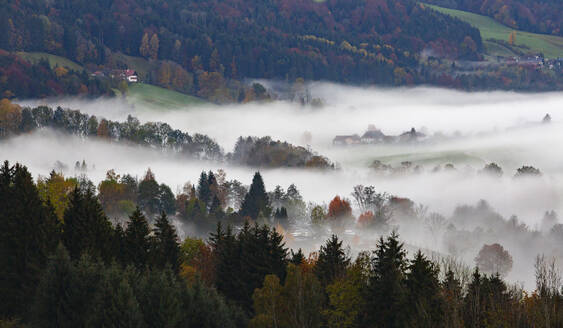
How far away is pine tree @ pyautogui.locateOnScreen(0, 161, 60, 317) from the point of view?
46.0m

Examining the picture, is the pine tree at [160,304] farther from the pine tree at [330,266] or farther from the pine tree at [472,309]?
the pine tree at [472,309]

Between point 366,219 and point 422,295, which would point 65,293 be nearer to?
point 422,295

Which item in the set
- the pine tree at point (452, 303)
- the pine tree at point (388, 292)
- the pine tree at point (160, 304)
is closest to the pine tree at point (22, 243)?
the pine tree at point (160, 304)

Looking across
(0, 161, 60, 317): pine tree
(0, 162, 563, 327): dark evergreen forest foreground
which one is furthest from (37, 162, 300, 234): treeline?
(0, 161, 60, 317): pine tree

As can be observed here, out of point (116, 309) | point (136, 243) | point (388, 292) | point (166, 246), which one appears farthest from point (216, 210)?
point (116, 309)

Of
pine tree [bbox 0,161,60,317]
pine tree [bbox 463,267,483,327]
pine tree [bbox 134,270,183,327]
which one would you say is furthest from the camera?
pine tree [bbox 0,161,60,317]

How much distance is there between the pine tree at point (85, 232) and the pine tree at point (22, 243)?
0.92m

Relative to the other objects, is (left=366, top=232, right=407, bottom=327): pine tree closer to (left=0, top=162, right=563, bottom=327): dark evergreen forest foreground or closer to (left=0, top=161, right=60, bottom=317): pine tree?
(left=0, top=162, right=563, bottom=327): dark evergreen forest foreground

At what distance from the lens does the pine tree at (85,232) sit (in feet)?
159

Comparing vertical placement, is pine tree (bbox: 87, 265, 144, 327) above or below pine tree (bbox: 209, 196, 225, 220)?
below

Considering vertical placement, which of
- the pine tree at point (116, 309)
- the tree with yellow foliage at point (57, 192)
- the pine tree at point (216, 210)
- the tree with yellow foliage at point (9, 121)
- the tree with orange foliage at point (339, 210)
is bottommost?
the pine tree at point (116, 309)

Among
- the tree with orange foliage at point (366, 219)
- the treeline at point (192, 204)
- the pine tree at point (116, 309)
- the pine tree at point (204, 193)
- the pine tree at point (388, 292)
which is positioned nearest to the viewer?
the pine tree at point (116, 309)

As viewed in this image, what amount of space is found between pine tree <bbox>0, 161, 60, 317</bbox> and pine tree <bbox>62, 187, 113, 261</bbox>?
3.01ft

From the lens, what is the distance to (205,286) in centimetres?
4884
